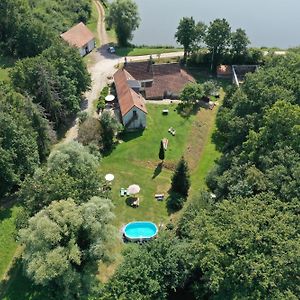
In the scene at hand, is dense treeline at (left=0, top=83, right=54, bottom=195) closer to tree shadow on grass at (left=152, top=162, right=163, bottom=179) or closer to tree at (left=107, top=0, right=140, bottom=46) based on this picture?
tree shadow on grass at (left=152, top=162, right=163, bottom=179)

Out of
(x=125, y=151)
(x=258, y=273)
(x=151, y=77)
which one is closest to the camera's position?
(x=258, y=273)

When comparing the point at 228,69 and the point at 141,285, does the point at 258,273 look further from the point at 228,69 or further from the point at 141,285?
the point at 228,69

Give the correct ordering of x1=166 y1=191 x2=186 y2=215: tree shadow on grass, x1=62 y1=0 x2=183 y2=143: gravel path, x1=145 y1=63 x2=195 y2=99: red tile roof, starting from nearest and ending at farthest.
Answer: x1=166 y1=191 x2=186 y2=215: tree shadow on grass < x1=62 y1=0 x2=183 y2=143: gravel path < x1=145 y1=63 x2=195 y2=99: red tile roof

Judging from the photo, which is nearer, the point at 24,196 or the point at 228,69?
the point at 24,196

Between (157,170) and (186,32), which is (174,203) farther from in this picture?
(186,32)

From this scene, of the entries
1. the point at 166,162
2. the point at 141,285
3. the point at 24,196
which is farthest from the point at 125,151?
the point at 141,285

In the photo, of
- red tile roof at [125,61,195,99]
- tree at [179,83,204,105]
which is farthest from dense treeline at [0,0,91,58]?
tree at [179,83,204,105]
